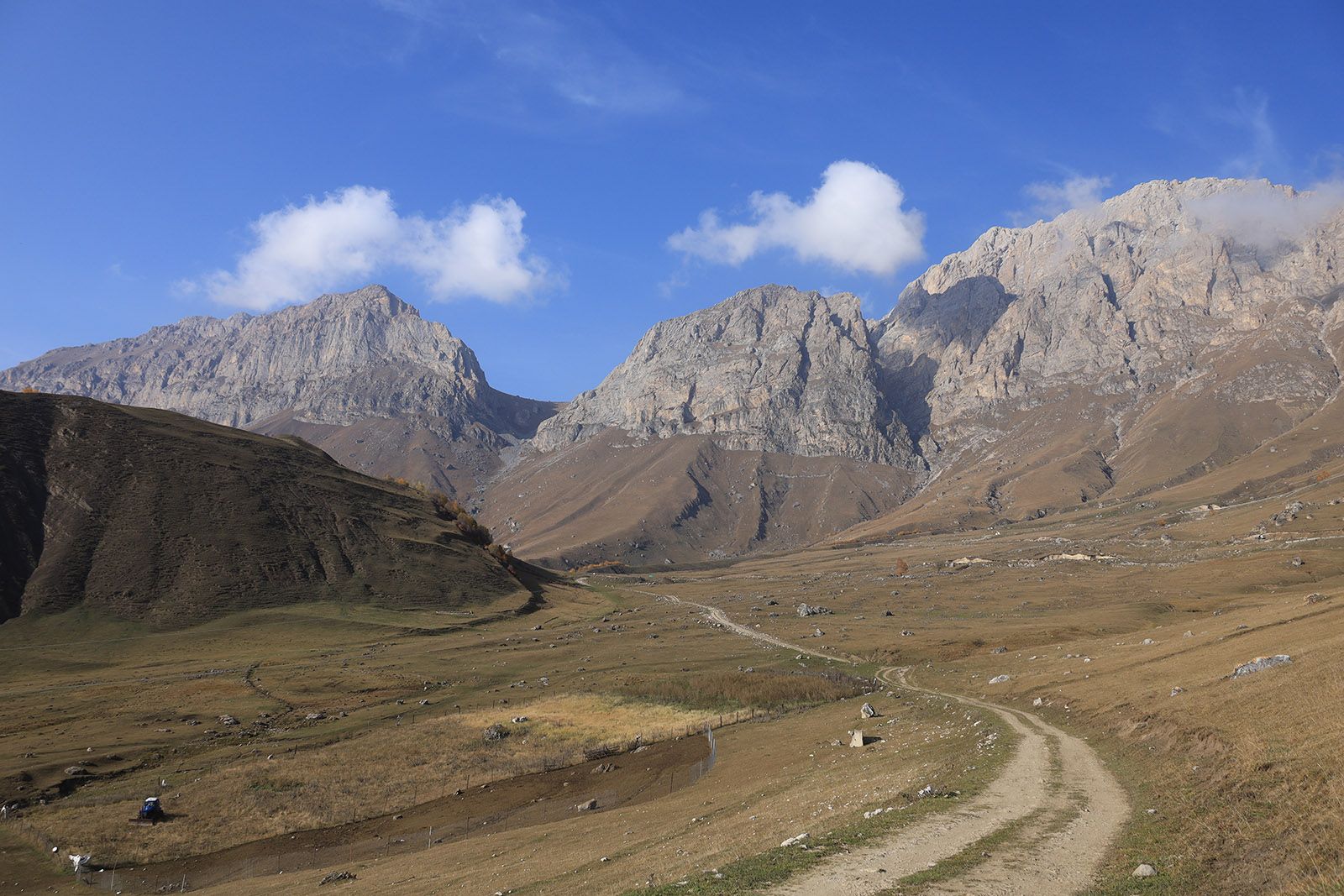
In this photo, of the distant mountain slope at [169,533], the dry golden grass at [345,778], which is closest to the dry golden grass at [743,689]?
the dry golden grass at [345,778]

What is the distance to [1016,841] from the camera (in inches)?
968

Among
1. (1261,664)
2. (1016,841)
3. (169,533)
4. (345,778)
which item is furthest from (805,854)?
(169,533)

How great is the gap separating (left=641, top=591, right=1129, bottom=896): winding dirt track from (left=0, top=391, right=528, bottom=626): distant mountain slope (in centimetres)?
14907

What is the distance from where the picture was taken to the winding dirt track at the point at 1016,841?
2123 cm

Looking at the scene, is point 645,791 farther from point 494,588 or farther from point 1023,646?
point 494,588

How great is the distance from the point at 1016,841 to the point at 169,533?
176m

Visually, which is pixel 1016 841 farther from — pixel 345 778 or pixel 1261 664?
pixel 345 778

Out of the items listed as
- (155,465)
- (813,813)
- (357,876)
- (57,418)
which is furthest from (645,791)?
(57,418)

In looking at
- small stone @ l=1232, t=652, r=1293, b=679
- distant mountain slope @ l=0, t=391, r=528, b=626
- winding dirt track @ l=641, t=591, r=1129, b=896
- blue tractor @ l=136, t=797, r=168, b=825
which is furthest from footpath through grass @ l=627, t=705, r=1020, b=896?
distant mountain slope @ l=0, t=391, r=528, b=626

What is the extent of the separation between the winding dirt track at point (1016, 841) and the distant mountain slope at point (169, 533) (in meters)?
149

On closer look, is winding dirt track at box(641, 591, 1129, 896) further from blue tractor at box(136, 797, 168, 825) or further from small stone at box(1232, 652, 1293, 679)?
blue tractor at box(136, 797, 168, 825)

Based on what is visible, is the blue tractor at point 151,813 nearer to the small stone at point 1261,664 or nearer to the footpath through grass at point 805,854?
the footpath through grass at point 805,854

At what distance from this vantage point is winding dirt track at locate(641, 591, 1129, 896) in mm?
21234

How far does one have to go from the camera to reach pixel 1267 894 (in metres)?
18.2
